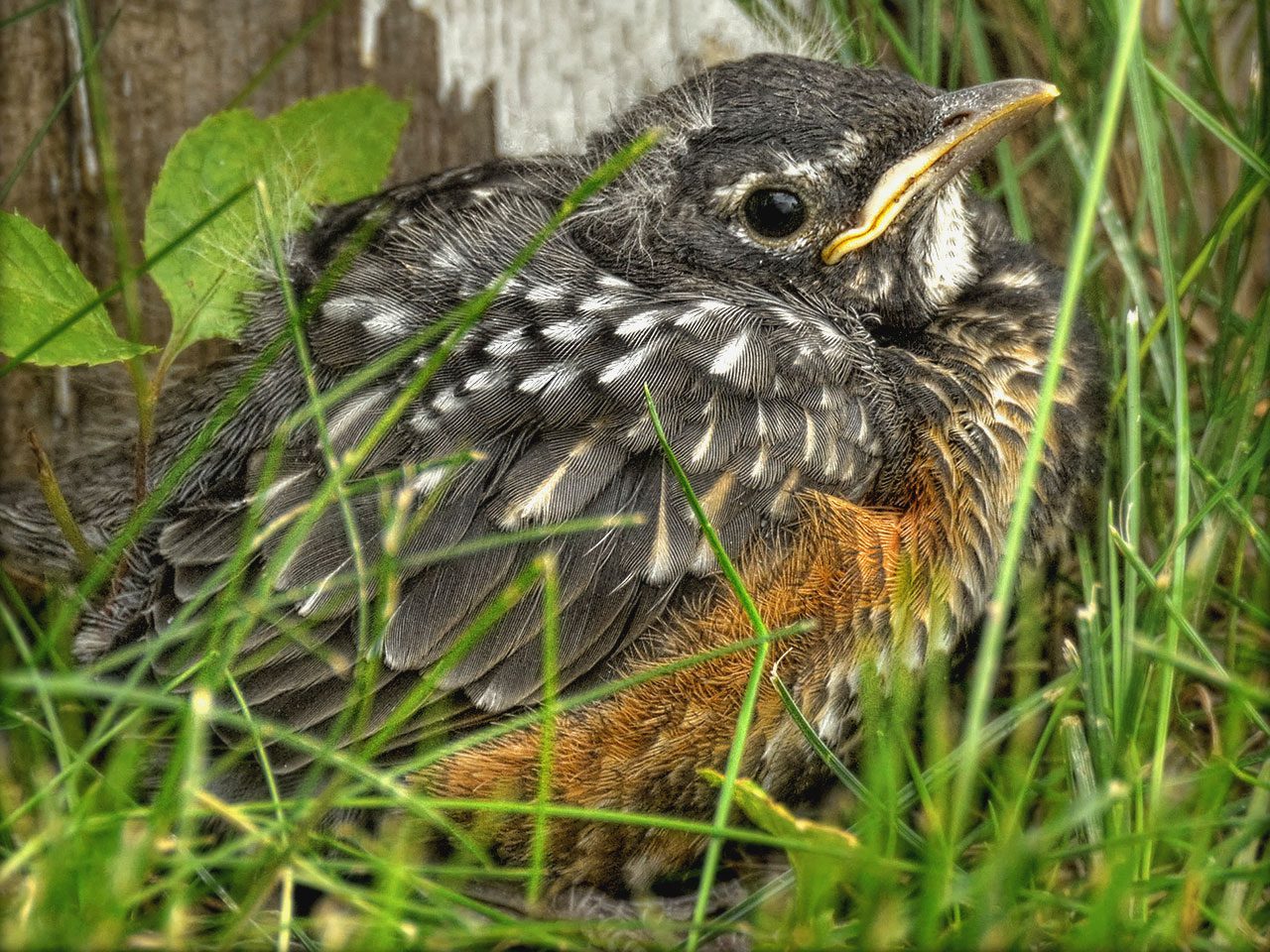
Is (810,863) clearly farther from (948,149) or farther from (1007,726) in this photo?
(948,149)

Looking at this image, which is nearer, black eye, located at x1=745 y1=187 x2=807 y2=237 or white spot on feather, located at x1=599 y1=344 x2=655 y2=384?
white spot on feather, located at x1=599 y1=344 x2=655 y2=384

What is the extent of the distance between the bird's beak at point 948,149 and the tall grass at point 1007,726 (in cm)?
18

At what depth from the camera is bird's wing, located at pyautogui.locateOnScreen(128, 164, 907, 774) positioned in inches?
71.1

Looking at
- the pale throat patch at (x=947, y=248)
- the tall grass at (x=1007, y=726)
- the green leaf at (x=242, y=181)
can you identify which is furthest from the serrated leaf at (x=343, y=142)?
the pale throat patch at (x=947, y=248)

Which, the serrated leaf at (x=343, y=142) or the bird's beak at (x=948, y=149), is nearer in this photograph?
the bird's beak at (x=948, y=149)

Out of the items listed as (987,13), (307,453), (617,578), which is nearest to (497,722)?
(617,578)

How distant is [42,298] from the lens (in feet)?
6.07

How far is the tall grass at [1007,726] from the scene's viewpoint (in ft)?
4.08

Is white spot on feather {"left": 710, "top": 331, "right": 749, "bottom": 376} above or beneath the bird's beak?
beneath

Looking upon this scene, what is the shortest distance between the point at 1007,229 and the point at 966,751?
1.44 m

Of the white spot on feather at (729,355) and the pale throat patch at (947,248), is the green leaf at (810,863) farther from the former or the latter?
the pale throat patch at (947,248)

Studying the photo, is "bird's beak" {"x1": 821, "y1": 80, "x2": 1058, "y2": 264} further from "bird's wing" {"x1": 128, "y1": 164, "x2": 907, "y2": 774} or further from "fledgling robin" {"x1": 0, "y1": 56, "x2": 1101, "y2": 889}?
"bird's wing" {"x1": 128, "y1": 164, "x2": 907, "y2": 774}

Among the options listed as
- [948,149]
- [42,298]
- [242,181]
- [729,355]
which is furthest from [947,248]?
[42,298]

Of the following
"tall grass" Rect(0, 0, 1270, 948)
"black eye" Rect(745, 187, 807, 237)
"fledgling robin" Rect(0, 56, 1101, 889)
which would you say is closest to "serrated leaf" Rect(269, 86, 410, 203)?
"fledgling robin" Rect(0, 56, 1101, 889)
